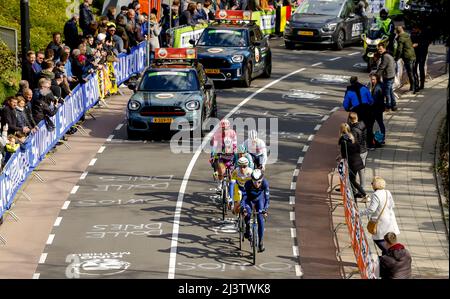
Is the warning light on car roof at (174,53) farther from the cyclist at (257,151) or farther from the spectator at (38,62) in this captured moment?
the cyclist at (257,151)

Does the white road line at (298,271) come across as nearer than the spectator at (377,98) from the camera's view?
Yes

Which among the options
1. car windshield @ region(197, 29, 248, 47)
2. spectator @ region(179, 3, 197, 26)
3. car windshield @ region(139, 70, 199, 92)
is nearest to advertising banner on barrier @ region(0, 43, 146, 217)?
car windshield @ region(139, 70, 199, 92)

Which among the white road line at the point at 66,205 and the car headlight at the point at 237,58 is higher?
the car headlight at the point at 237,58

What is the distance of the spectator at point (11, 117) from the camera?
27.0 metres

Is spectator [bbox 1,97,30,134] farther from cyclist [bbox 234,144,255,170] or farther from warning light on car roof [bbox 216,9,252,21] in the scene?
warning light on car roof [bbox 216,9,252,21]

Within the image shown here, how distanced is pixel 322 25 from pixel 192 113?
1472 cm

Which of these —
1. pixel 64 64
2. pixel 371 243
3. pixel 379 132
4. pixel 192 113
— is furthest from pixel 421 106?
pixel 371 243

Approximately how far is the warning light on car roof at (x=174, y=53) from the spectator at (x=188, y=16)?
31.5 feet

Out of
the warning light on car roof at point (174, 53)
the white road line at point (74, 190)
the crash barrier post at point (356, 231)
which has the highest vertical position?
the warning light on car roof at point (174, 53)

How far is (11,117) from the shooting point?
2700 centimetres

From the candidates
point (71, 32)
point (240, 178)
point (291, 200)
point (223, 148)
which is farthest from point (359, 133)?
point (71, 32)

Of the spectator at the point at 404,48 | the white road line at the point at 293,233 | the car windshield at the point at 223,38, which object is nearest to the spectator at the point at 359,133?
the white road line at the point at 293,233

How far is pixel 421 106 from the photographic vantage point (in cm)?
3641

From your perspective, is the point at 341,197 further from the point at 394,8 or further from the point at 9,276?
the point at 394,8
